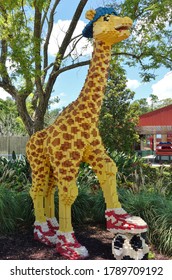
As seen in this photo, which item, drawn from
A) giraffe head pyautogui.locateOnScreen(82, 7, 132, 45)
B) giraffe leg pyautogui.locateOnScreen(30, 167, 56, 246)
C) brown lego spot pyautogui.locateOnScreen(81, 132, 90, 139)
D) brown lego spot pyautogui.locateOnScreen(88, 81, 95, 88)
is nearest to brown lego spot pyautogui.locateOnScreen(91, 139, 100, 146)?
brown lego spot pyautogui.locateOnScreen(81, 132, 90, 139)

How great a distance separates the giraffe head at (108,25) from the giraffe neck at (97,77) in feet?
0.39

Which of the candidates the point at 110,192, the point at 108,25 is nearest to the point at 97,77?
the point at 108,25

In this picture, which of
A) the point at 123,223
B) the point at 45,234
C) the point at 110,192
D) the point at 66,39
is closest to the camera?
the point at 123,223

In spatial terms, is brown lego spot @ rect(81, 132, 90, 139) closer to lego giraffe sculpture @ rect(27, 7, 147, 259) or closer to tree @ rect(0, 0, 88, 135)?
lego giraffe sculpture @ rect(27, 7, 147, 259)

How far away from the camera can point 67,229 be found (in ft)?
13.6

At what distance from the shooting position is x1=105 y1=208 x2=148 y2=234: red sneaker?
3967 mm

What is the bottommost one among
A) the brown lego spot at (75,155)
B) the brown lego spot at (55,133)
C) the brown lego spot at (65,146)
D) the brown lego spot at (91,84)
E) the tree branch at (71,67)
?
the brown lego spot at (75,155)

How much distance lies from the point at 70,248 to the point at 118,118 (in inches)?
534

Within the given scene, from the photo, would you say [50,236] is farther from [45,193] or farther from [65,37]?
[65,37]

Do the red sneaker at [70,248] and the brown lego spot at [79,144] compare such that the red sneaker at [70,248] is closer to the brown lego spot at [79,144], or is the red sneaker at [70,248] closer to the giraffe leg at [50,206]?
the giraffe leg at [50,206]

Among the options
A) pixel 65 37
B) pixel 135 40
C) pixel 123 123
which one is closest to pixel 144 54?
pixel 135 40

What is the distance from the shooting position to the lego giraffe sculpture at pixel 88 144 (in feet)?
13.5

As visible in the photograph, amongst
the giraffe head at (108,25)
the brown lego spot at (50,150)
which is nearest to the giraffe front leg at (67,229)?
the brown lego spot at (50,150)

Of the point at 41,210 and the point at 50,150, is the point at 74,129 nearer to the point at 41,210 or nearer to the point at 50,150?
the point at 50,150
